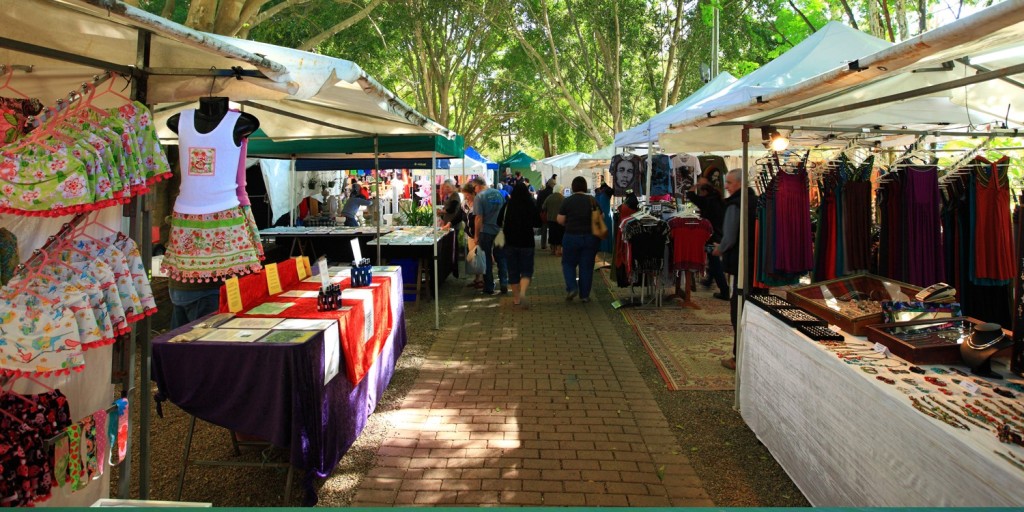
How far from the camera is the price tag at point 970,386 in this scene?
2795 millimetres

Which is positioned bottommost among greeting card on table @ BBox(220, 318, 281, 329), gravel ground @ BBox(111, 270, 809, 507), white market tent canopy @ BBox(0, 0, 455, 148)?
gravel ground @ BBox(111, 270, 809, 507)

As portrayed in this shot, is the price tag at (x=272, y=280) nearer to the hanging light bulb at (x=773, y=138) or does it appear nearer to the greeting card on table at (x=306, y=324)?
the greeting card on table at (x=306, y=324)

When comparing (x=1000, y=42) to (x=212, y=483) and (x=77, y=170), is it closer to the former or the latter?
(x=77, y=170)

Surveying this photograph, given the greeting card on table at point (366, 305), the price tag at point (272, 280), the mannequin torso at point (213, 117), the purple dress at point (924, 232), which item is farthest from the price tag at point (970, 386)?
the price tag at point (272, 280)

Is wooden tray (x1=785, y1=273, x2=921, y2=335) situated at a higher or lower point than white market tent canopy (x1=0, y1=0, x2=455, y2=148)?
lower

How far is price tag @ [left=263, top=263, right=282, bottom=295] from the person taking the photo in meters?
4.92

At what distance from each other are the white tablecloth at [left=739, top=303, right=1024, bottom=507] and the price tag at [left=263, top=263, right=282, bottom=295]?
3614 millimetres

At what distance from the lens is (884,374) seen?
2.99 metres

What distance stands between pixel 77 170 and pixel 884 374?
3427 mm

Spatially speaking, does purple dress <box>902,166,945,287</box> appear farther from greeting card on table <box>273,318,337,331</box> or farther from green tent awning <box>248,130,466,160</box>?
green tent awning <box>248,130,466,160</box>

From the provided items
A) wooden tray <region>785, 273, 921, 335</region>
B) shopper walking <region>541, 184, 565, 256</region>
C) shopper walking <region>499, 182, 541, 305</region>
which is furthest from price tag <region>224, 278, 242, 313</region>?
shopper walking <region>541, 184, 565, 256</region>

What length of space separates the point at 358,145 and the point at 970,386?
6.28 metres

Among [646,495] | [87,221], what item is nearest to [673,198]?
[646,495]

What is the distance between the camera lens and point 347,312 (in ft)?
14.1
